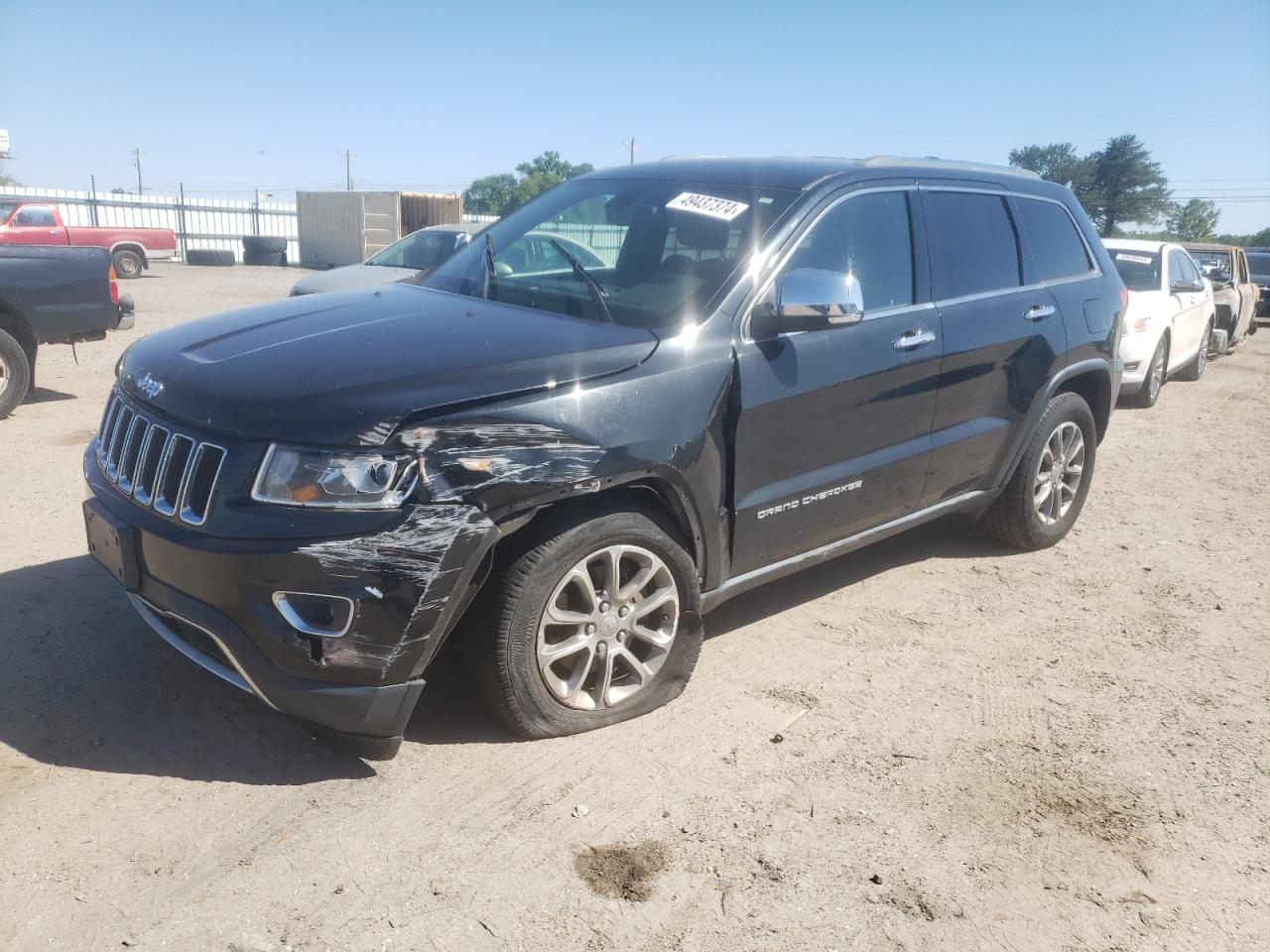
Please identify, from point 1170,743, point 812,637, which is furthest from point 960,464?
point 1170,743

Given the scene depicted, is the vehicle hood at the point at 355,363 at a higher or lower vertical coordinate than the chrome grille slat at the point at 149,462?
higher

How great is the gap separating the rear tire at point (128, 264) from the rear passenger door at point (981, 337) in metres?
24.9

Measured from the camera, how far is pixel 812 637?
169 inches

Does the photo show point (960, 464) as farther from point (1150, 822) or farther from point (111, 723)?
point (111, 723)

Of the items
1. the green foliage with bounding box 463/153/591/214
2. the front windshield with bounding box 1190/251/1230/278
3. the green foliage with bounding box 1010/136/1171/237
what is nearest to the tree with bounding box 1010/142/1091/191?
the green foliage with bounding box 1010/136/1171/237

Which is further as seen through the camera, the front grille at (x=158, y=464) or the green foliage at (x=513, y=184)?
the green foliage at (x=513, y=184)

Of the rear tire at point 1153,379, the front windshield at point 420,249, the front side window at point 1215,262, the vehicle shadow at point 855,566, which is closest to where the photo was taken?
the vehicle shadow at point 855,566

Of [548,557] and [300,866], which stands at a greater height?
[548,557]

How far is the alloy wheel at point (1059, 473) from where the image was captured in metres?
5.26

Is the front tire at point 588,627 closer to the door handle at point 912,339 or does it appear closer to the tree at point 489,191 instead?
the door handle at point 912,339

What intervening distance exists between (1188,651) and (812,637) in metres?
1.60

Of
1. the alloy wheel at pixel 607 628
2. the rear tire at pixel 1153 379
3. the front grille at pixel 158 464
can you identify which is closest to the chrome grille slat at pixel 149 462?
the front grille at pixel 158 464

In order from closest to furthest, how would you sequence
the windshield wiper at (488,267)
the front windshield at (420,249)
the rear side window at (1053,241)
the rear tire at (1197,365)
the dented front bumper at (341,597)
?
the dented front bumper at (341,597)
the windshield wiper at (488,267)
the rear side window at (1053,241)
the rear tire at (1197,365)
the front windshield at (420,249)

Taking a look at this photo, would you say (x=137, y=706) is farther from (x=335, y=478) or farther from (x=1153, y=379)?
(x=1153, y=379)
